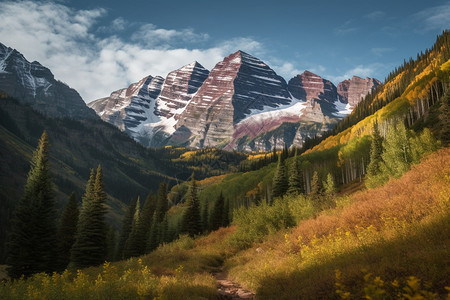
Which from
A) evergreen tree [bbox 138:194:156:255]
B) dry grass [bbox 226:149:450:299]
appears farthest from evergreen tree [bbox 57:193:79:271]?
dry grass [bbox 226:149:450:299]

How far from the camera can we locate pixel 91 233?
39375 mm

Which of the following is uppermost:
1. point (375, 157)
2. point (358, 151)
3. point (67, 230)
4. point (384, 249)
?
point (358, 151)

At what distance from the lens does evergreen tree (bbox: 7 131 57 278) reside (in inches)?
1320

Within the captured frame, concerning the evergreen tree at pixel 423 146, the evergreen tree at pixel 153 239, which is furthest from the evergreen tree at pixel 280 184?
the evergreen tree at pixel 153 239

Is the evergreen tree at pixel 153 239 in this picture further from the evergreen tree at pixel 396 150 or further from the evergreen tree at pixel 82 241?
the evergreen tree at pixel 396 150

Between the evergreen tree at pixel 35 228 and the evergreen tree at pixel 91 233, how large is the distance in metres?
3.14

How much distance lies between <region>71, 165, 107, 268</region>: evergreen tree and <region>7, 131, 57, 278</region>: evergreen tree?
10.3 feet

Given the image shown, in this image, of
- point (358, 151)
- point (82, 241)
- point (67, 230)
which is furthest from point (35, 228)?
point (358, 151)

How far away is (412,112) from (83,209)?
103208 millimetres

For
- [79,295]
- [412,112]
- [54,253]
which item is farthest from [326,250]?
[412,112]

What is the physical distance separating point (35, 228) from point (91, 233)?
6860 mm

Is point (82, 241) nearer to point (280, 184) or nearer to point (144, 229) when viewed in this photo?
point (144, 229)

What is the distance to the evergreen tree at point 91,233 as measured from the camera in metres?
38.5

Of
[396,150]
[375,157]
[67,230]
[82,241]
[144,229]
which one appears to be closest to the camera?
[82,241]
